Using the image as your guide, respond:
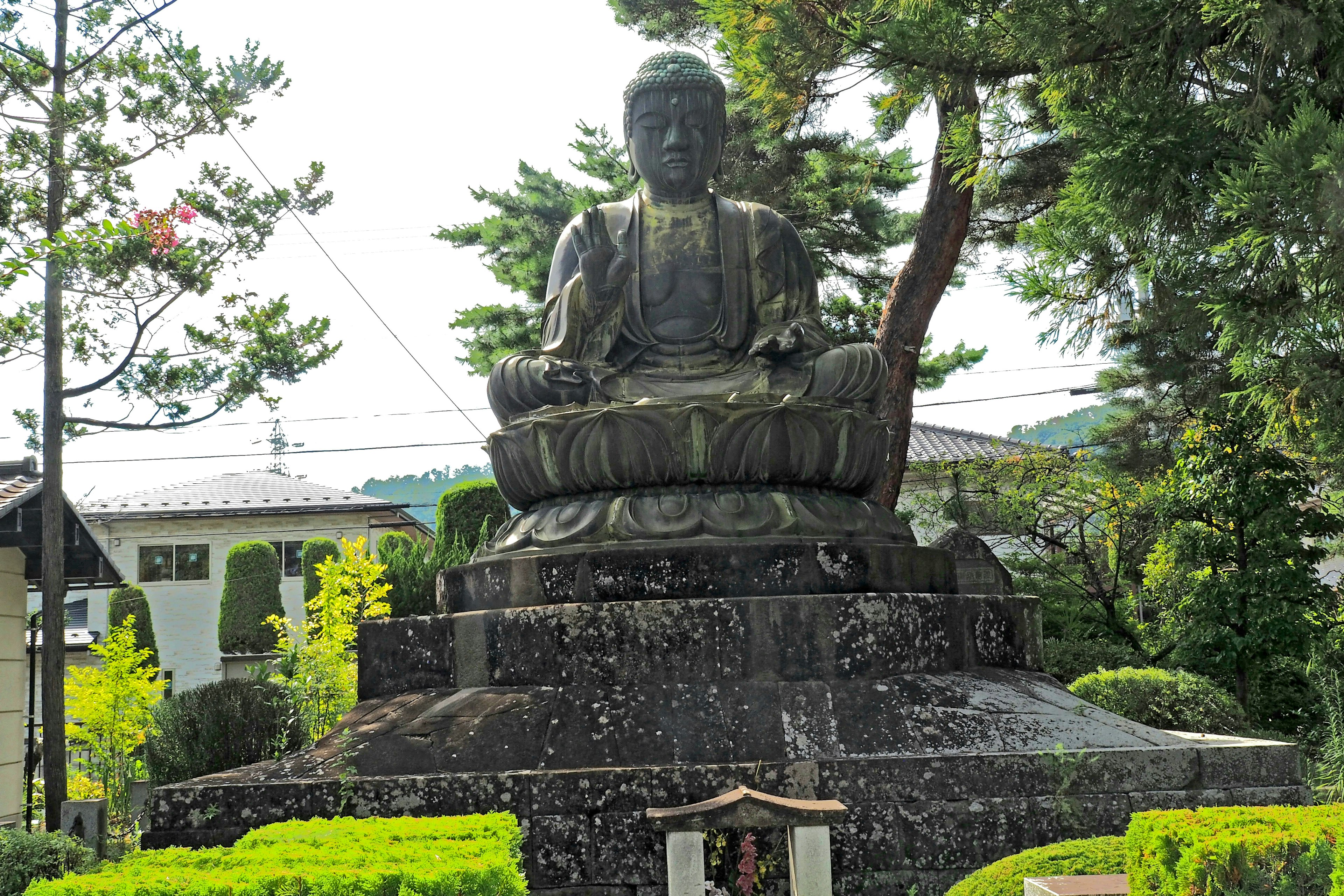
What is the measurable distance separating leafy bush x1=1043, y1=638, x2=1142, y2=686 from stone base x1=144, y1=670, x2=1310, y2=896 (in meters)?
6.29

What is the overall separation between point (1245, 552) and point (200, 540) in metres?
20.3

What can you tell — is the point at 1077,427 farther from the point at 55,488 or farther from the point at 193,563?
the point at 193,563

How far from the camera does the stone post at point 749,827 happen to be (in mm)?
3135

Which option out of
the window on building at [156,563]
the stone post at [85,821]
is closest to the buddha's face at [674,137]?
the stone post at [85,821]

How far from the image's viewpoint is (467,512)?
13289 millimetres

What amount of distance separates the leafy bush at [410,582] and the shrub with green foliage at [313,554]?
375 inches

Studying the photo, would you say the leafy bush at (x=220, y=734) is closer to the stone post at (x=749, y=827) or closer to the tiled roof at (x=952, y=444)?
the stone post at (x=749, y=827)

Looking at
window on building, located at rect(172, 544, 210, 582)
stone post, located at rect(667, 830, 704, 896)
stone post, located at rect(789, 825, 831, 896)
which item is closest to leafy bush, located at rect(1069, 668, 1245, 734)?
stone post, located at rect(789, 825, 831, 896)

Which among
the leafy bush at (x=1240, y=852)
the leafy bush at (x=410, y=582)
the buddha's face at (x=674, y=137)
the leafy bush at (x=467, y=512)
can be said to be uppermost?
the buddha's face at (x=674, y=137)

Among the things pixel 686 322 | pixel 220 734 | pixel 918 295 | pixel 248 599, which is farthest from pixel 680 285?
pixel 248 599

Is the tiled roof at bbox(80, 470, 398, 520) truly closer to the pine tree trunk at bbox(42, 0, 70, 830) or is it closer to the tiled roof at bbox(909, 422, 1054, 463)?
the tiled roof at bbox(909, 422, 1054, 463)

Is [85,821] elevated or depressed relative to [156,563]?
depressed

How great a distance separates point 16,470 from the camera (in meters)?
10.3

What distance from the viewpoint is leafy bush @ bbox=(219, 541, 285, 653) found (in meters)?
22.0
